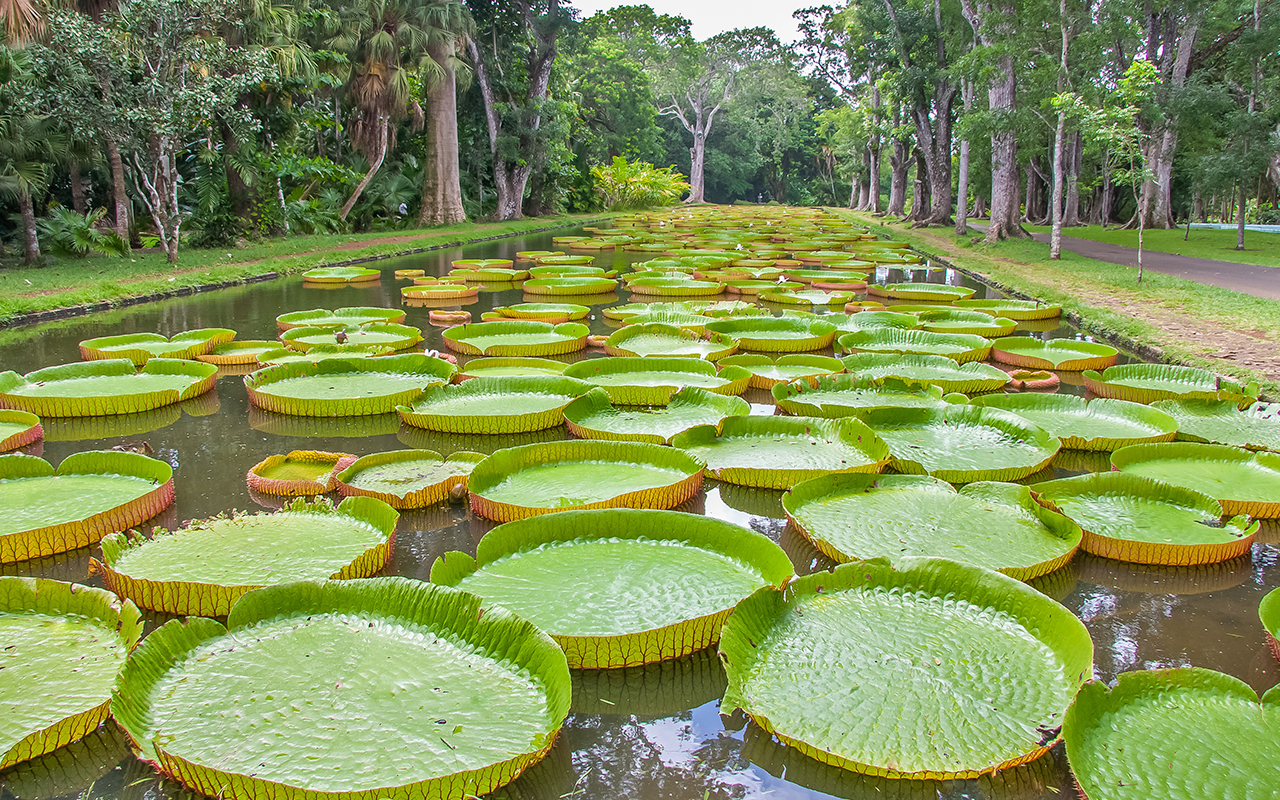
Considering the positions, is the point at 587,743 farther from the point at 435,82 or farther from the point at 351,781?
the point at 435,82

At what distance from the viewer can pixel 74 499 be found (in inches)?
124

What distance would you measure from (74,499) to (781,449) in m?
3.04

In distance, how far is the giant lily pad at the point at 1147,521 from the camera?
2.92 m

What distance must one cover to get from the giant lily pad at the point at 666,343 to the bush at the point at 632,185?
25.9 m

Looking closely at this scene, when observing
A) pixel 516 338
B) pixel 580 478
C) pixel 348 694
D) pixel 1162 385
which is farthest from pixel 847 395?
pixel 348 694

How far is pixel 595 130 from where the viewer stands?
33.2 metres

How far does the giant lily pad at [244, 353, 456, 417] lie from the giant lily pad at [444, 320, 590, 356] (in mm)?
912

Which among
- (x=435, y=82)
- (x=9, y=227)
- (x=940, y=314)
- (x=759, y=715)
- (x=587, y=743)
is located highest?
(x=435, y=82)

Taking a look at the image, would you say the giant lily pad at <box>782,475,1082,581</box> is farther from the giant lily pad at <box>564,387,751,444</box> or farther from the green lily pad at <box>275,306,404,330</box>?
the green lily pad at <box>275,306,404,330</box>

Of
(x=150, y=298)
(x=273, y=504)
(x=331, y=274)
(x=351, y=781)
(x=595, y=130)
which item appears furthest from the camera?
(x=595, y=130)

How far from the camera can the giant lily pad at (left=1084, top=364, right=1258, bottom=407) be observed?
4672 millimetres

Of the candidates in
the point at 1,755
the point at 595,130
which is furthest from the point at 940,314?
the point at 595,130

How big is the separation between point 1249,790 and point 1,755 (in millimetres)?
2640

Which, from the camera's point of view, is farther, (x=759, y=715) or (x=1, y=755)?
(x=759, y=715)
